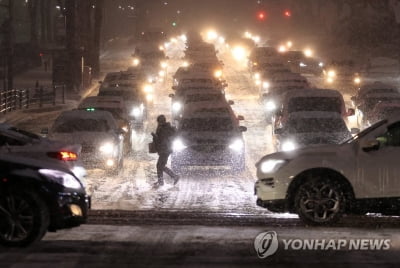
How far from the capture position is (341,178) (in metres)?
12.3

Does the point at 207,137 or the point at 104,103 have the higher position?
the point at 104,103

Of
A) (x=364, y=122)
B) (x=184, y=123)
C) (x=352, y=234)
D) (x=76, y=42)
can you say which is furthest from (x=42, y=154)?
(x=76, y=42)

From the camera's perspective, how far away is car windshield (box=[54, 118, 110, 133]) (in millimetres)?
23016

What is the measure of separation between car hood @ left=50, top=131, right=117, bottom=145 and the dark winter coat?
7.00 ft

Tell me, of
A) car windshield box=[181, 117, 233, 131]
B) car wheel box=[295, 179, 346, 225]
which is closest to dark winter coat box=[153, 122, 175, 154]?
car windshield box=[181, 117, 233, 131]

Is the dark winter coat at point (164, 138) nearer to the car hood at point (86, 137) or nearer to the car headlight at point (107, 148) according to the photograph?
the car headlight at point (107, 148)

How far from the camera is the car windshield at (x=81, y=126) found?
23016 millimetres

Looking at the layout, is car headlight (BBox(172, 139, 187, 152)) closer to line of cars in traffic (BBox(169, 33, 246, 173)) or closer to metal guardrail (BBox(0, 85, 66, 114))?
line of cars in traffic (BBox(169, 33, 246, 173))

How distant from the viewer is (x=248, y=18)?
614ft

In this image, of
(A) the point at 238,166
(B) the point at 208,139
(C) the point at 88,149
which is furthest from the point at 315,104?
(C) the point at 88,149

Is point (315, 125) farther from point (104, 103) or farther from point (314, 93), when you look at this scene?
point (104, 103)

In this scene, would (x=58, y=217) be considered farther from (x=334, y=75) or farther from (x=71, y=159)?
(x=334, y=75)

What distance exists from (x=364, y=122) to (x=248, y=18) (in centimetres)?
15902

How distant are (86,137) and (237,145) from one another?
369 cm
